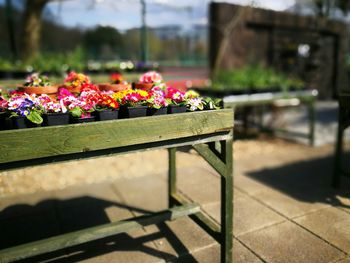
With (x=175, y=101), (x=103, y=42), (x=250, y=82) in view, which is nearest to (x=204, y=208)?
(x=175, y=101)

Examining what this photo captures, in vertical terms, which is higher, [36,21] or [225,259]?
[36,21]

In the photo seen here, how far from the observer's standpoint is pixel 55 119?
183cm

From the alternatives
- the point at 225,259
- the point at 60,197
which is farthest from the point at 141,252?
the point at 60,197

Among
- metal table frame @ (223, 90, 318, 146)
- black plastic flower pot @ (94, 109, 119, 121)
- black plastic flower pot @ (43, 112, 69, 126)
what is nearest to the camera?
black plastic flower pot @ (43, 112, 69, 126)

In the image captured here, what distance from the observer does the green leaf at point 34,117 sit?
1.76m

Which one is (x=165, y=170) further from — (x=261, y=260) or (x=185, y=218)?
(x=261, y=260)

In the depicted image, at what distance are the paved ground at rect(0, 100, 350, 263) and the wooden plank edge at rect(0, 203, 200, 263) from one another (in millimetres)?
299

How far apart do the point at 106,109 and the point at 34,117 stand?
0.41 metres

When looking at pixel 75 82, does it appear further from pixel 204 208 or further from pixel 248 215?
pixel 248 215

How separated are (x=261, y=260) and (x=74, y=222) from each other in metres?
1.82

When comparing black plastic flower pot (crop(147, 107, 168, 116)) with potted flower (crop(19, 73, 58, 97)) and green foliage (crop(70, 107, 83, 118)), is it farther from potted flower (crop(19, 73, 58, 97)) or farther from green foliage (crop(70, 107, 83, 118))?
potted flower (crop(19, 73, 58, 97))

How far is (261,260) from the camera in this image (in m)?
2.49

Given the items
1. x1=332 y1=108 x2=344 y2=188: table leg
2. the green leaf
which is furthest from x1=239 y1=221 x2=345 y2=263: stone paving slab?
the green leaf

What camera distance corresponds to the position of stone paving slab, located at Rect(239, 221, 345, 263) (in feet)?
Result: 8.21
